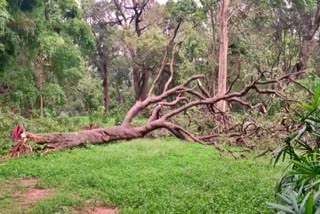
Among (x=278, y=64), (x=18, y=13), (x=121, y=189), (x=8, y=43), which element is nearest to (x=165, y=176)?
(x=121, y=189)

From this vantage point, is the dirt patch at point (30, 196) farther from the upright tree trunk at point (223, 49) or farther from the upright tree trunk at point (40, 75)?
the upright tree trunk at point (40, 75)

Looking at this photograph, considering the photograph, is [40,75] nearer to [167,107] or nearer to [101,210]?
[167,107]

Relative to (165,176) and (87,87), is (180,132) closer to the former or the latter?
(165,176)

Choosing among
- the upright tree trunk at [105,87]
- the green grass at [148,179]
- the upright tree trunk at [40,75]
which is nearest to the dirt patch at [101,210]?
the green grass at [148,179]

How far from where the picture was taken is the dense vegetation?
21.0 feet

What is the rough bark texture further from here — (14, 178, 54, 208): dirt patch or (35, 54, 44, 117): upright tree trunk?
(35, 54, 44, 117): upright tree trunk

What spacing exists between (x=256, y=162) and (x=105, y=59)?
1048 inches

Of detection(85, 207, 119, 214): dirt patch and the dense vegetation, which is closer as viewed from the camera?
detection(85, 207, 119, 214): dirt patch

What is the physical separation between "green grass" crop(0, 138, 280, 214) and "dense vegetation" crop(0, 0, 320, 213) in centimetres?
3

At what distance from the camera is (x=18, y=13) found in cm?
1548

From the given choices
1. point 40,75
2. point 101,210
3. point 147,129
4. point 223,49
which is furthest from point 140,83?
point 101,210

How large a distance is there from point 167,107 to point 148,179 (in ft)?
36.1

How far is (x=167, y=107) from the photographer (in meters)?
18.8

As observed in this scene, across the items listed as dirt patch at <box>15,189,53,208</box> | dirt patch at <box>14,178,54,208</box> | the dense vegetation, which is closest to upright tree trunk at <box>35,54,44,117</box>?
the dense vegetation
